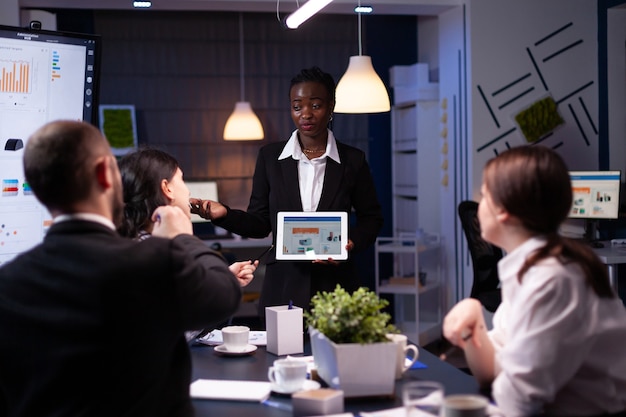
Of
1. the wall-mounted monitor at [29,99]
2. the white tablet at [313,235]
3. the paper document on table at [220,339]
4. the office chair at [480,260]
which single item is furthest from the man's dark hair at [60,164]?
the office chair at [480,260]

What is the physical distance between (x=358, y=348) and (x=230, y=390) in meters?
0.38

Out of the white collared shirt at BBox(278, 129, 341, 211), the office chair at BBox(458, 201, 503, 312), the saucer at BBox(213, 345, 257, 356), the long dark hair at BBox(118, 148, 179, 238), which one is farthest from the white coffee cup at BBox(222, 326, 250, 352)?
the office chair at BBox(458, 201, 503, 312)

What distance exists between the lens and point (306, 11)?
3.50m

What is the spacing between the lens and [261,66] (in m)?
7.25

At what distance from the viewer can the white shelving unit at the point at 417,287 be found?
6246mm

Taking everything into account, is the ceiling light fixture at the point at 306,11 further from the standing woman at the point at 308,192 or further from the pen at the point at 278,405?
the pen at the point at 278,405

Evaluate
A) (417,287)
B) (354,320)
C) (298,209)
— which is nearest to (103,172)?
(354,320)

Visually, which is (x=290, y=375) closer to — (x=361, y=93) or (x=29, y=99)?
(x=29, y=99)

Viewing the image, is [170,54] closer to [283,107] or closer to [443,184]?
[283,107]

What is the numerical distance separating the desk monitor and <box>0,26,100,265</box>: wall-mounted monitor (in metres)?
3.77

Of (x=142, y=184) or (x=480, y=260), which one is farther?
(x=480, y=260)

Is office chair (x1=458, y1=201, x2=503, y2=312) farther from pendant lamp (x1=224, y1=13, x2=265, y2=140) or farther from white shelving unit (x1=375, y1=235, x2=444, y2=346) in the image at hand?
pendant lamp (x1=224, y1=13, x2=265, y2=140)

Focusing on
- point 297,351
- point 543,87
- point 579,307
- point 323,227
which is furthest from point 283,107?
point 579,307

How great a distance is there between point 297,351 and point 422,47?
17.7 ft
